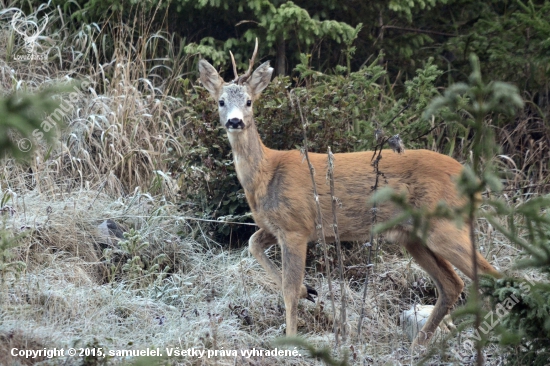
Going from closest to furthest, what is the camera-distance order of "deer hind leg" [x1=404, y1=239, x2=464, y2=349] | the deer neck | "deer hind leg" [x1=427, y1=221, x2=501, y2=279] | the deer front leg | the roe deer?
"deer hind leg" [x1=427, y1=221, x2=501, y2=279] → the roe deer → "deer hind leg" [x1=404, y1=239, x2=464, y2=349] → the deer front leg → the deer neck

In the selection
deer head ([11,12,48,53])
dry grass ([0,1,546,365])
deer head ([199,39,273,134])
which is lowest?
dry grass ([0,1,546,365])

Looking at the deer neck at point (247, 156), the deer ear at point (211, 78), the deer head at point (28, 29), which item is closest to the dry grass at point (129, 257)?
the deer head at point (28, 29)

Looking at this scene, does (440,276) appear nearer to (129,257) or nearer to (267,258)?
(267,258)

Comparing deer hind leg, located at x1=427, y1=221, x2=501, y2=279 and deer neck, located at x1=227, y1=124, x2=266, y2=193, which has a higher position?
deer neck, located at x1=227, y1=124, x2=266, y2=193

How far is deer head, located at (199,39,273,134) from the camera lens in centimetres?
520

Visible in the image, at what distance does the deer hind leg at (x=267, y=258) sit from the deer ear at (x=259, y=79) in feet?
3.68

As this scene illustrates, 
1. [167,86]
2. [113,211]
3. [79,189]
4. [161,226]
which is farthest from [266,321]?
[167,86]

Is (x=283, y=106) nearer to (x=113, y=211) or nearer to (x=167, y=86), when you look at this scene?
(x=113, y=211)

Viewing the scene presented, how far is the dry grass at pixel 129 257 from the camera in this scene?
4.40 m

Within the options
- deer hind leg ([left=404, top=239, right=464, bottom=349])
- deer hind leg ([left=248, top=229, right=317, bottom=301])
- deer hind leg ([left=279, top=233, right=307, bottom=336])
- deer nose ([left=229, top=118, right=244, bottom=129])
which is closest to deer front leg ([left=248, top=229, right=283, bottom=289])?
deer hind leg ([left=248, top=229, right=317, bottom=301])

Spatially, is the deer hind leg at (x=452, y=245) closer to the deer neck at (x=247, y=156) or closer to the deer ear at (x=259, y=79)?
the deer neck at (x=247, y=156)

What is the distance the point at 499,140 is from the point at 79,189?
4703mm

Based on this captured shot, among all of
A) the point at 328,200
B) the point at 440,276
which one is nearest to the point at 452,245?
the point at 440,276

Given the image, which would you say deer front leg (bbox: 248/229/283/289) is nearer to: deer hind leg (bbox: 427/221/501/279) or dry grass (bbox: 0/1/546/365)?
dry grass (bbox: 0/1/546/365)
